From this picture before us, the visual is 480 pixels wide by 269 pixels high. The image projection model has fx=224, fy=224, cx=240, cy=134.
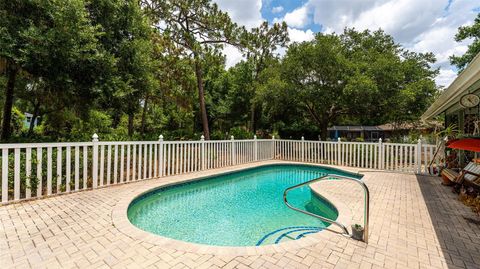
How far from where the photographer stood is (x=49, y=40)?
478cm

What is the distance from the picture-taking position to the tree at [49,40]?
4750 mm

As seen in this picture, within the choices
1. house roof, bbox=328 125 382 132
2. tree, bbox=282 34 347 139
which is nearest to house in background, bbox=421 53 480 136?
tree, bbox=282 34 347 139

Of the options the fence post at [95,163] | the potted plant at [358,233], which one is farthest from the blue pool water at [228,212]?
the fence post at [95,163]

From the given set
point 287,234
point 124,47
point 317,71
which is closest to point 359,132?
point 317,71

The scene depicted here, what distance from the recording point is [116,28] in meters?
6.80

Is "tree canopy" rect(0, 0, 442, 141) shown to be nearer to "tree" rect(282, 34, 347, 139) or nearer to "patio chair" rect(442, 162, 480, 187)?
"tree" rect(282, 34, 347, 139)

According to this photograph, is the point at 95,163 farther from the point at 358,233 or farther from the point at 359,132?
the point at 359,132

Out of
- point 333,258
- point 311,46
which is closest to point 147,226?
point 333,258

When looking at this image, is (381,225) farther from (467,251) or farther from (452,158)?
(452,158)

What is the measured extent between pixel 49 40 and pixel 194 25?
7.51 metres

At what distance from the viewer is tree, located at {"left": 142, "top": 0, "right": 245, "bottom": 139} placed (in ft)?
33.6

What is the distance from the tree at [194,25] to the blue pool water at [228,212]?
7023mm

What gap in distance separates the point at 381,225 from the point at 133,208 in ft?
14.3

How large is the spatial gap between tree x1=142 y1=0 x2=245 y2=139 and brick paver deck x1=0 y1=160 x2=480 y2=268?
8.76 m
